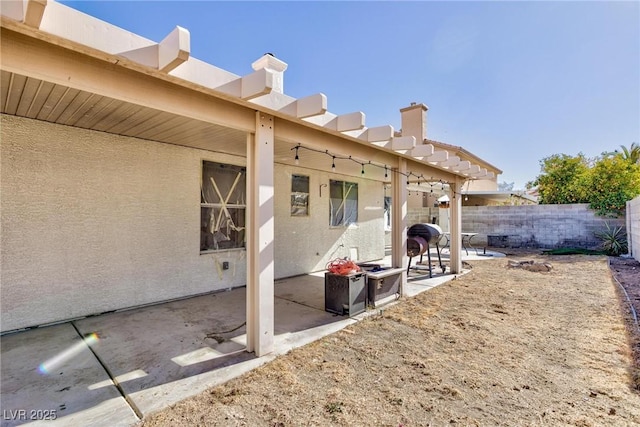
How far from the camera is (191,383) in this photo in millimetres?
2689

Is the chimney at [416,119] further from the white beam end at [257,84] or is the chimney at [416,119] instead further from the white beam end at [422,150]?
the white beam end at [257,84]

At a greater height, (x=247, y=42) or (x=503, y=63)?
(x=503, y=63)

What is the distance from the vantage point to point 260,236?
10.9 feet

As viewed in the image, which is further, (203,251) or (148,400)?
(203,251)

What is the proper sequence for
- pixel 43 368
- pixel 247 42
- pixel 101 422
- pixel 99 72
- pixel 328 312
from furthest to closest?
pixel 247 42
pixel 328 312
pixel 43 368
pixel 99 72
pixel 101 422

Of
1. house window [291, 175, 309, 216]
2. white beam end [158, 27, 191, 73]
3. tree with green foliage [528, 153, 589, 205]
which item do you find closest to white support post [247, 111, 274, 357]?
white beam end [158, 27, 191, 73]

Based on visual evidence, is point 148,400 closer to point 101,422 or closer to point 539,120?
point 101,422

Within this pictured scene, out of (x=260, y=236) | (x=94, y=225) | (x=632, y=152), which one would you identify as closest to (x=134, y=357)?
(x=260, y=236)

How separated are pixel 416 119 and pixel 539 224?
708cm

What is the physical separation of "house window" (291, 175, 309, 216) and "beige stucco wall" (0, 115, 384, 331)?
161 cm

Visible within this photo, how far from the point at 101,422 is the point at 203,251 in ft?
11.9

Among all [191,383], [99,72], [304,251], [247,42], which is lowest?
[191,383]

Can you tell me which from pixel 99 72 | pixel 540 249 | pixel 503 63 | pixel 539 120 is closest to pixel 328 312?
pixel 99 72

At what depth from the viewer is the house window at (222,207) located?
5.65 m
